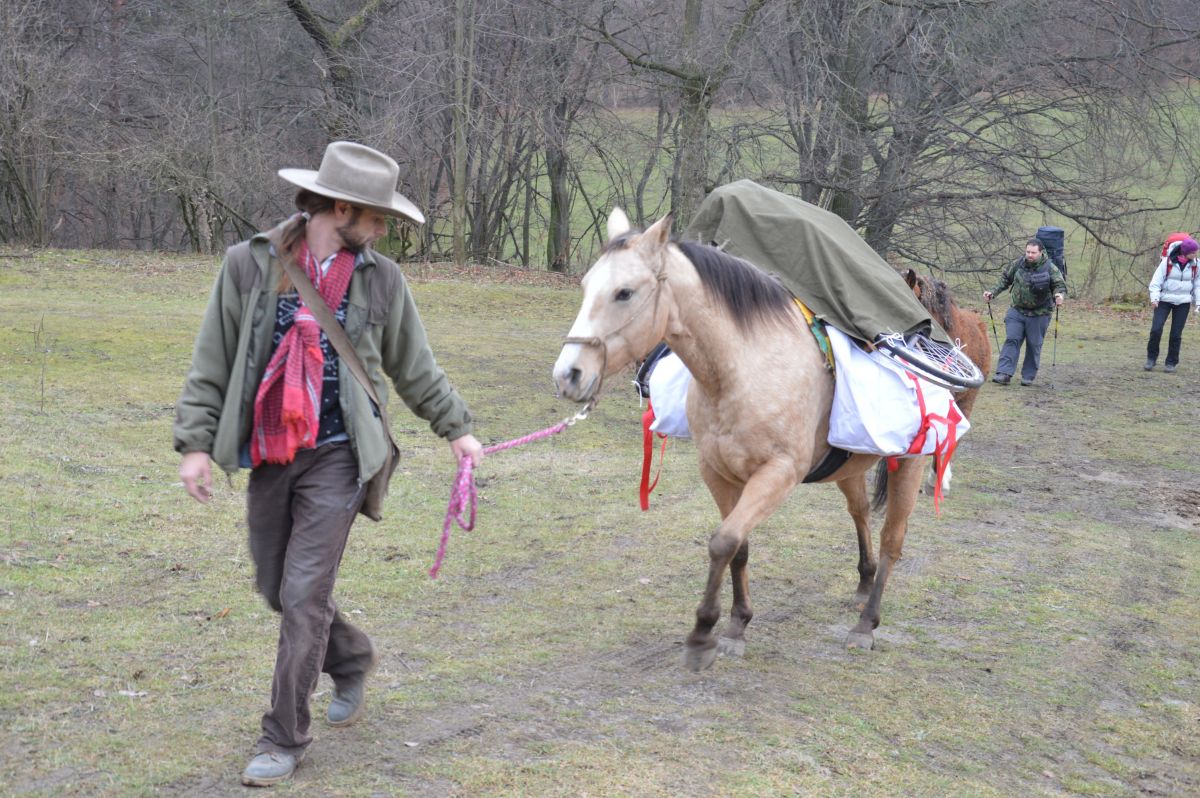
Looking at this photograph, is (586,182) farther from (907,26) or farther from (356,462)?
(356,462)

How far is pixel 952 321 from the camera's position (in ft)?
28.6

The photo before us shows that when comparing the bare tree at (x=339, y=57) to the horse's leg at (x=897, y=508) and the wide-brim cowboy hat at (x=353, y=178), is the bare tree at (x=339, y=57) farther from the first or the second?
the wide-brim cowboy hat at (x=353, y=178)

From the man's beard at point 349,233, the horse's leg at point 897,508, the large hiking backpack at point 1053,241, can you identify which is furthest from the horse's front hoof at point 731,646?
the large hiking backpack at point 1053,241

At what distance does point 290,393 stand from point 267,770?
1.19 meters

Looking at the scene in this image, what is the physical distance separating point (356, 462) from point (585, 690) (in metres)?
1.59

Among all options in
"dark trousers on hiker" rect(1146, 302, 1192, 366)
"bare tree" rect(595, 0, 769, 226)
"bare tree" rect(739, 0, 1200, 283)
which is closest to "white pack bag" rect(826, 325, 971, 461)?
"dark trousers on hiker" rect(1146, 302, 1192, 366)

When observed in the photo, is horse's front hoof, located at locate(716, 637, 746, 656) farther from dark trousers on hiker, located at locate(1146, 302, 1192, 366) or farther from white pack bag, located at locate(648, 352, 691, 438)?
dark trousers on hiker, located at locate(1146, 302, 1192, 366)

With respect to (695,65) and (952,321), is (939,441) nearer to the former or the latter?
(952,321)

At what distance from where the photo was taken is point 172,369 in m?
11.7

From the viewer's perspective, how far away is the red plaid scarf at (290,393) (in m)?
3.33

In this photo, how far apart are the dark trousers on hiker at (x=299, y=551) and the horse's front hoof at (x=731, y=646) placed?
212 centimetres

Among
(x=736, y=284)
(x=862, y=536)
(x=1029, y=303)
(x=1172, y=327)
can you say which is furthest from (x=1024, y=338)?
(x=736, y=284)

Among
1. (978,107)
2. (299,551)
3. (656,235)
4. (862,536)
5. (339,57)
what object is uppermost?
(339,57)

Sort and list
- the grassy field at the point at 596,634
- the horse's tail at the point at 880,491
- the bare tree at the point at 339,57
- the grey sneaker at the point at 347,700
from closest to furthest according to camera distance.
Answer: the grassy field at the point at 596,634 → the grey sneaker at the point at 347,700 → the horse's tail at the point at 880,491 → the bare tree at the point at 339,57
